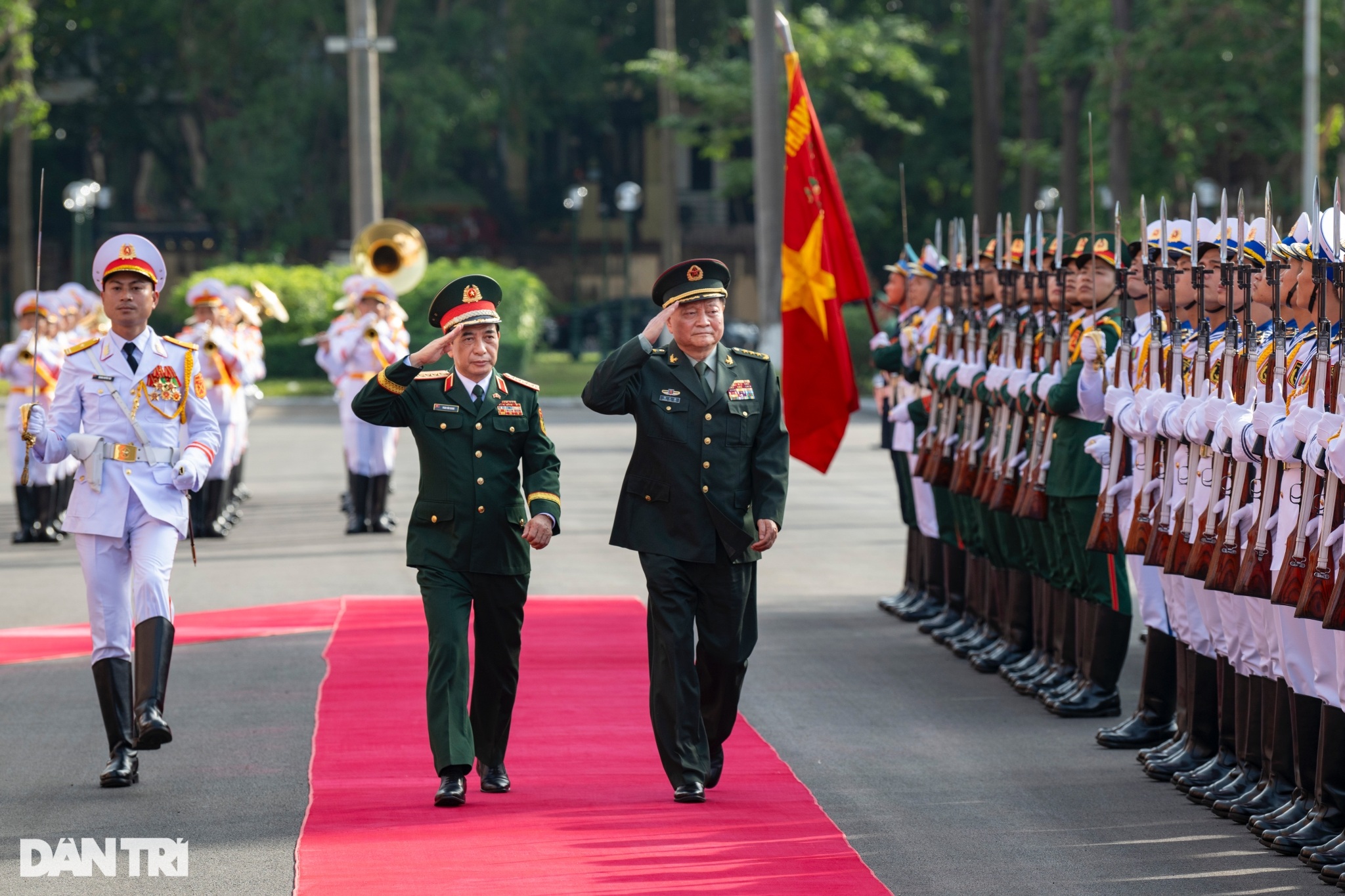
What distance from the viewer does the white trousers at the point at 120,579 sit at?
26.1 ft

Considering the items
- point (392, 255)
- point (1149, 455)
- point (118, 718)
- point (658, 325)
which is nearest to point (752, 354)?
point (658, 325)

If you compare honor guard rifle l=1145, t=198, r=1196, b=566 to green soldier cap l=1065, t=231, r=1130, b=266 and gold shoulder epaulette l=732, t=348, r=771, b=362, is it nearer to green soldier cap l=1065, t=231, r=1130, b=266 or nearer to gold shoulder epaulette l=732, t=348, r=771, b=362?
green soldier cap l=1065, t=231, r=1130, b=266

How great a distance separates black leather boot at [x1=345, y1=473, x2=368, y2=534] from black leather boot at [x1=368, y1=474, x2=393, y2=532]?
0.14ft

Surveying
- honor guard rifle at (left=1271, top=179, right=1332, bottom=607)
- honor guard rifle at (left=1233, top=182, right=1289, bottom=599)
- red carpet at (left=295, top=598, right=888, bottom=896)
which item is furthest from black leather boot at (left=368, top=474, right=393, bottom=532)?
honor guard rifle at (left=1271, top=179, right=1332, bottom=607)

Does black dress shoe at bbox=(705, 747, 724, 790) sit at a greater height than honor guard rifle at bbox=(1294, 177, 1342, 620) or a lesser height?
lesser

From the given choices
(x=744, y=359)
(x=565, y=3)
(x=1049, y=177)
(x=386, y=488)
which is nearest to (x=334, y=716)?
(x=744, y=359)

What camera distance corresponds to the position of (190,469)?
798cm

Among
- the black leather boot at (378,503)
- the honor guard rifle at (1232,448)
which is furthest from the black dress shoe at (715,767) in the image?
the black leather boot at (378,503)

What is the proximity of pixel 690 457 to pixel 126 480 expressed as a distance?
6.89 feet

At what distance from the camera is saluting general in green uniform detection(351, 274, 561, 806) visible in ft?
24.6

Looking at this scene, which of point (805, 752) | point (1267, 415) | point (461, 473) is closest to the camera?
point (1267, 415)

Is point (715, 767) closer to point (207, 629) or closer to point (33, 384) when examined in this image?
point (207, 629)

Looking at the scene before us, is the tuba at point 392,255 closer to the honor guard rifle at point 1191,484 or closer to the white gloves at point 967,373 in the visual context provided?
the white gloves at point 967,373

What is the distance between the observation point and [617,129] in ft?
193
